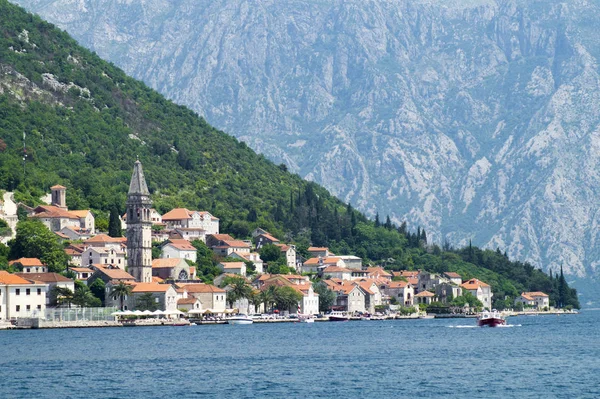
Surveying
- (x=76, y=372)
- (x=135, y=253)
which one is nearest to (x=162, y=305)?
(x=135, y=253)

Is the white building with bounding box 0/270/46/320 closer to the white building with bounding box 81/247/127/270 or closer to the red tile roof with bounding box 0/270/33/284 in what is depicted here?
the red tile roof with bounding box 0/270/33/284

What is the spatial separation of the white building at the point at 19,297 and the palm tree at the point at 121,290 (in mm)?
13141

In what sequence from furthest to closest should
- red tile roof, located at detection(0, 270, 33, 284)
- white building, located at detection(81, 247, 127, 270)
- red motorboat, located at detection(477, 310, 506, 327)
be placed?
white building, located at detection(81, 247, 127, 270)
red motorboat, located at detection(477, 310, 506, 327)
red tile roof, located at detection(0, 270, 33, 284)

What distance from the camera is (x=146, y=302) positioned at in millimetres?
180125

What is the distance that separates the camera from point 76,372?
342 ft

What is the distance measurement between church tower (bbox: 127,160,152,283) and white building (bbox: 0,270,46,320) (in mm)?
25234

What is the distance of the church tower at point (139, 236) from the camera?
630 ft

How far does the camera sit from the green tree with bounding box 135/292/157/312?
590ft

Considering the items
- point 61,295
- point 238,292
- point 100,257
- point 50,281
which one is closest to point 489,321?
point 238,292

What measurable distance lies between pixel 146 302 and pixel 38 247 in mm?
15638

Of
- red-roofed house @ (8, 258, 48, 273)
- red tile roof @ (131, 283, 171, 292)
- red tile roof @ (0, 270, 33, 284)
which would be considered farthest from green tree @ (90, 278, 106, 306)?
red tile roof @ (0, 270, 33, 284)

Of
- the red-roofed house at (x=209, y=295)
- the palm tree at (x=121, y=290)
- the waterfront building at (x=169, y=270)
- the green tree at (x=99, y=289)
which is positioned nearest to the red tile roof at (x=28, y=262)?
the green tree at (x=99, y=289)

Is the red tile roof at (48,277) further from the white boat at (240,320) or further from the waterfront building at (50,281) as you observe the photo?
the white boat at (240,320)

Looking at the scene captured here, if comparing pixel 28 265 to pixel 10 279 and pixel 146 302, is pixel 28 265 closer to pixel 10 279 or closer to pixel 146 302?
pixel 10 279
